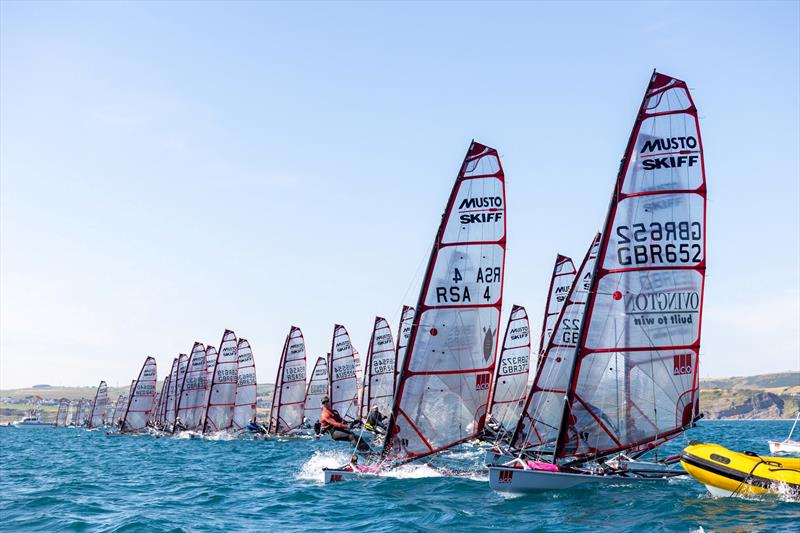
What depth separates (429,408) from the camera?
977 inches

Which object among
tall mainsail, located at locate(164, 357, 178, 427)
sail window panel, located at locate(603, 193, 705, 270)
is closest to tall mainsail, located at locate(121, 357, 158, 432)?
tall mainsail, located at locate(164, 357, 178, 427)

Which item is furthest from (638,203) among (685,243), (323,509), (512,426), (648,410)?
(512,426)

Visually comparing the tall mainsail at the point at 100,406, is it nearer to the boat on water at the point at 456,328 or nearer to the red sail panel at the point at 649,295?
the boat on water at the point at 456,328

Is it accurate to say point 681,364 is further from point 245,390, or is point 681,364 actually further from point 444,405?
point 245,390

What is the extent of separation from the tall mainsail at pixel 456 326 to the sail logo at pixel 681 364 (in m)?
6.20

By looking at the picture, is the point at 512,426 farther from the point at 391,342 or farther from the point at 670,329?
the point at 670,329

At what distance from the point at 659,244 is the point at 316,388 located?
49.1 metres

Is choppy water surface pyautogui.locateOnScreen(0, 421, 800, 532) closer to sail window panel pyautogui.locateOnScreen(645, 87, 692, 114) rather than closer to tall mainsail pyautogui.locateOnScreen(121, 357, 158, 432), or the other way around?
sail window panel pyautogui.locateOnScreen(645, 87, 692, 114)

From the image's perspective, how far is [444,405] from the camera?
24.9 meters

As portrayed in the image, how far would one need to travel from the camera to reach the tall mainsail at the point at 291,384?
6650 cm

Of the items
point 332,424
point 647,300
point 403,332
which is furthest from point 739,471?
point 403,332

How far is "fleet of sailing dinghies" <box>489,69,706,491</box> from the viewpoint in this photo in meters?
20.9

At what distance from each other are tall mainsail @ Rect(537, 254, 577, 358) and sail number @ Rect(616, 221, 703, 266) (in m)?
15.2

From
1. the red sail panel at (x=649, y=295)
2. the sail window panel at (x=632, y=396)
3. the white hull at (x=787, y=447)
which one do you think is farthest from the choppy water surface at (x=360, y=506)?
the white hull at (x=787, y=447)
